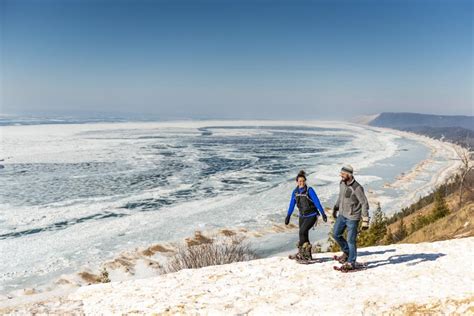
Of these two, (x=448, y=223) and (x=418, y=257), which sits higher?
(x=418, y=257)

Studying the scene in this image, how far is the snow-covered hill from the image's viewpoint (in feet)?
26.7

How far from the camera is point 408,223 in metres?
36.8

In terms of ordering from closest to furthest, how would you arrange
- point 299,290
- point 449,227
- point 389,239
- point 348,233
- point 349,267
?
point 299,290 → point 348,233 → point 349,267 → point 449,227 → point 389,239

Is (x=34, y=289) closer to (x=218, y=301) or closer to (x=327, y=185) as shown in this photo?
(x=218, y=301)

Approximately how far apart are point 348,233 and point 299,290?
1879mm

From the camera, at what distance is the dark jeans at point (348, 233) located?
945 cm

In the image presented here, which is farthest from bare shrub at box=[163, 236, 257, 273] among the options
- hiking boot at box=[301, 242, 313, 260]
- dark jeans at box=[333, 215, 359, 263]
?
dark jeans at box=[333, 215, 359, 263]

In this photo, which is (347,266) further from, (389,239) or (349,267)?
(389,239)

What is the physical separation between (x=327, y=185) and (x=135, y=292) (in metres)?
45.5

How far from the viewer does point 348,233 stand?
967cm

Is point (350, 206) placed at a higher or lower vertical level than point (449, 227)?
higher

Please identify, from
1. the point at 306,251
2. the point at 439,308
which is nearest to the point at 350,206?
the point at 306,251

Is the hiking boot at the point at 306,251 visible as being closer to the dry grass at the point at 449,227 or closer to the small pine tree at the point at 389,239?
the dry grass at the point at 449,227

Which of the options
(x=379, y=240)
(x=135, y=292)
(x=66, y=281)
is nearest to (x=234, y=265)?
(x=135, y=292)
